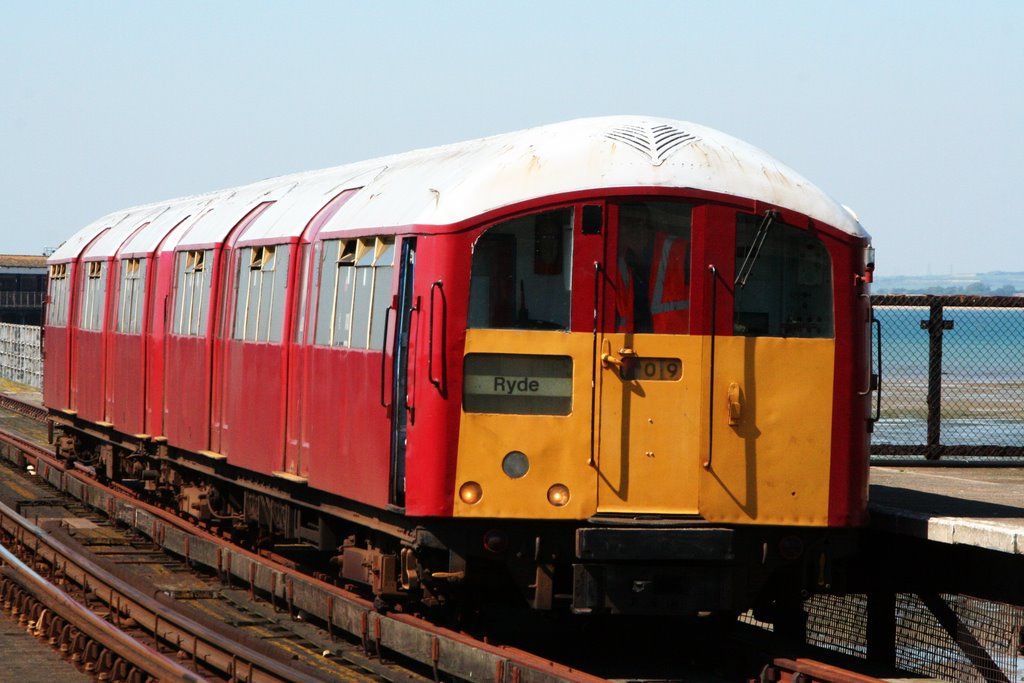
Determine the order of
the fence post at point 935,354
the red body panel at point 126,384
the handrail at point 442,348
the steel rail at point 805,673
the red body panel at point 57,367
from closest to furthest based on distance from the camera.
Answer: the steel rail at point 805,673 < the handrail at point 442,348 < the fence post at point 935,354 < the red body panel at point 126,384 < the red body panel at point 57,367

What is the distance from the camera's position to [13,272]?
89812 millimetres

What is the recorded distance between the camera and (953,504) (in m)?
11.5

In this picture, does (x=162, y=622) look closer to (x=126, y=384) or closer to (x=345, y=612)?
(x=345, y=612)

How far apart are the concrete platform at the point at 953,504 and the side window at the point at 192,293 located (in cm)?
610

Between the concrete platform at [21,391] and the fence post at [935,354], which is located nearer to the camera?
the fence post at [935,354]

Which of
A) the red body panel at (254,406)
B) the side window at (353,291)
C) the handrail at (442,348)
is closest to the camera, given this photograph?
the handrail at (442,348)

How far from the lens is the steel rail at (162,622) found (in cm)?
991

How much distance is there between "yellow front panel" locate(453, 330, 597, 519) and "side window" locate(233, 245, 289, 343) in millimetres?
3523

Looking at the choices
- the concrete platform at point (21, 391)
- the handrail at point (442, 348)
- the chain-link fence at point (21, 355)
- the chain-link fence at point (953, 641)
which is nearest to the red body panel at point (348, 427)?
the handrail at point (442, 348)

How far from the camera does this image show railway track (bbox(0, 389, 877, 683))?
9766 millimetres

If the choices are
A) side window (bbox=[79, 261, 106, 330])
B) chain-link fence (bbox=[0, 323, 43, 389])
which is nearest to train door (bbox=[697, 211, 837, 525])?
side window (bbox=[79, 261, 106, 330])

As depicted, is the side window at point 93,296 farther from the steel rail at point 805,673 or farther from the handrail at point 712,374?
the steel rail at point 805,673

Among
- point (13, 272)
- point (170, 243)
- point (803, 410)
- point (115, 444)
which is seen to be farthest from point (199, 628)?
point (13, 272)

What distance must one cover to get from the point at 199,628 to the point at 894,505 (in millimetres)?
4592
